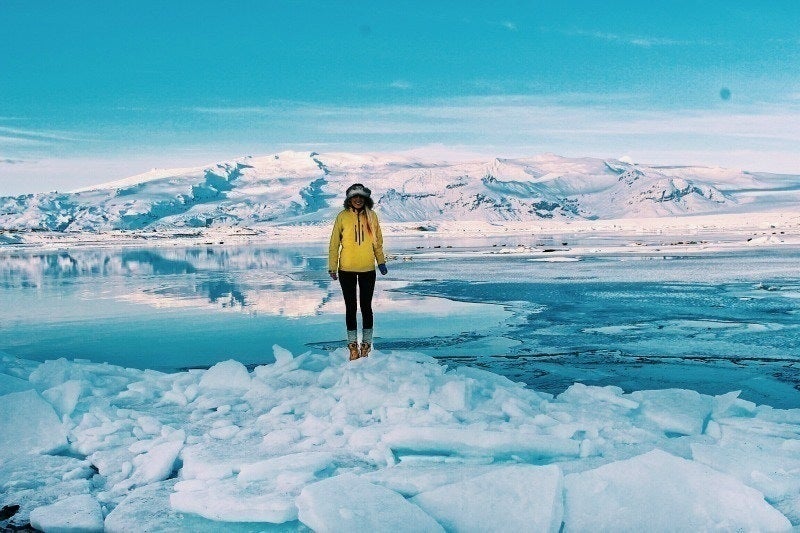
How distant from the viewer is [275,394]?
5297mm

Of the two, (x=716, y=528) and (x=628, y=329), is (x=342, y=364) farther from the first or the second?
(x=628, y=329)

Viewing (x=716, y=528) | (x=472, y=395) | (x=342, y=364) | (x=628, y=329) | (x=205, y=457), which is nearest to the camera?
(x=716, y=528)

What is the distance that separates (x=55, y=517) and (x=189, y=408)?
1786 millimetres

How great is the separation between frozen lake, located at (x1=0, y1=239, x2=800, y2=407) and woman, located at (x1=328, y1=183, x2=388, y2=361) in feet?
4.87

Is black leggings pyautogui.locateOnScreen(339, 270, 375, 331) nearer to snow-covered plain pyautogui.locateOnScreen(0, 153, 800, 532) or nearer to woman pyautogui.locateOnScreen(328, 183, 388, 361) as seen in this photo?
woman pyautogui.locateOnScreen(328, 183, 388, 361)

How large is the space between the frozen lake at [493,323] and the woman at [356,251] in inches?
58.5

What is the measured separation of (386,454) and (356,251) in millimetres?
2640

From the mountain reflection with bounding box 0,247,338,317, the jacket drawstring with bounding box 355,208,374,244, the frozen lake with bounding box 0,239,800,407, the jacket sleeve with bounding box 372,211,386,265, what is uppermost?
the jacket drawstring with bounding box 355,208,374,244

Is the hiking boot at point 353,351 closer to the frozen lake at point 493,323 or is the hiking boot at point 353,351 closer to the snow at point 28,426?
the frozen lake at point 493,323

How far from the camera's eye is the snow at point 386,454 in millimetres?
3311

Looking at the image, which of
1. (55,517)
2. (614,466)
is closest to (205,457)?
(55,517)

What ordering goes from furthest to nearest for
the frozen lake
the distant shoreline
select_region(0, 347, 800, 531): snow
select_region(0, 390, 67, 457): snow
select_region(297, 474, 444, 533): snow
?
the distant shoreline
the frozen lake
select_region(0, 390, 67, 457): snow
select_region(0, 347, 800, 531): snow
select_region(297, 474, 444, 533): snow

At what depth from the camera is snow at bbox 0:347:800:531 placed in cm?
331

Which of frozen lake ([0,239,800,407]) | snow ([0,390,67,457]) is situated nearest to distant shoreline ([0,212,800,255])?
frozen lake ([0,239,800,407])
